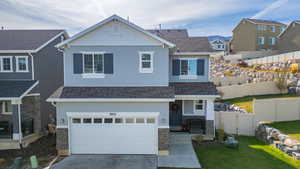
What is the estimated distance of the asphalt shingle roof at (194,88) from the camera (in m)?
12.9

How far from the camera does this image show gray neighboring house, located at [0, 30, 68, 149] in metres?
13.3

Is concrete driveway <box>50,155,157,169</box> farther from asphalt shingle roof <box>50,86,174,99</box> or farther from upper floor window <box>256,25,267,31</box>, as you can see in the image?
upper floor window <box>256,25,267,31</box>

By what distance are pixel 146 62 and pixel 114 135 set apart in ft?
14.6

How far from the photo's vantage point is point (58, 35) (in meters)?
17.1

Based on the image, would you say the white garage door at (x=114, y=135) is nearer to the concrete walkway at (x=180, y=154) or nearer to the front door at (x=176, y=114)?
the concrete walkway at (x=180, y=154)

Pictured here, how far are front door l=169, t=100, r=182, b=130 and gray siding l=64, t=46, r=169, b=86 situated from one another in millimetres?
→ 3501

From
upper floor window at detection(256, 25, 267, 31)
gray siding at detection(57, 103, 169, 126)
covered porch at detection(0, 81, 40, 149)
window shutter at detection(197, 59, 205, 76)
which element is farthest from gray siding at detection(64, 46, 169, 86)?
upper floor window at detection(256, 25, 267, 31)

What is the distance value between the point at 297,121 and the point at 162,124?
1250cm

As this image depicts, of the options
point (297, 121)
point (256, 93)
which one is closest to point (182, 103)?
point (297, 121)

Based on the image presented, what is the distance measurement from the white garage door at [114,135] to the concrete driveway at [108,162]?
0.40m

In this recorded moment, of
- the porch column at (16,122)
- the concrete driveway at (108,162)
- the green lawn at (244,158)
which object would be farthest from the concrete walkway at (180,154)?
the porch column at (16,122)

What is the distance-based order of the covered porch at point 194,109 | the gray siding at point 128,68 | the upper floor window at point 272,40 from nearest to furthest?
the gray siding at point 128,68
the covered porch at point 194,109
the upper floor window at point 272,40

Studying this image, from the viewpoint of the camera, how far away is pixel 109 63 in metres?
11.8

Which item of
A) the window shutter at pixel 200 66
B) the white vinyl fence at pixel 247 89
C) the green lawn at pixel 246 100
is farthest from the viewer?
the white vinyl fence at pixel 247 89
